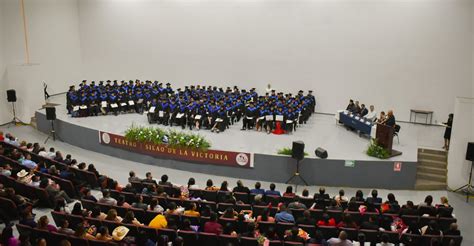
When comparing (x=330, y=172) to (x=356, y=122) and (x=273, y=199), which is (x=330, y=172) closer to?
(x=273, y=199)

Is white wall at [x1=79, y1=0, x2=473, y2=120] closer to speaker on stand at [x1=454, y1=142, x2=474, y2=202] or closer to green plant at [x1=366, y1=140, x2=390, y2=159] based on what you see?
speaker on stand at [x1=454, y1=142, x2=474, y2=202]

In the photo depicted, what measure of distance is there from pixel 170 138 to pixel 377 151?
7.03 meters

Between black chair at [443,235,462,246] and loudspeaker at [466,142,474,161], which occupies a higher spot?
loudspeaker at [466,142,474,161]

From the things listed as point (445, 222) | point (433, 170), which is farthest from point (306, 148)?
point (445, 222)

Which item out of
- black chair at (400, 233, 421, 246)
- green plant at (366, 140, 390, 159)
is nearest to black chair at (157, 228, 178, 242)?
black chair at (400, 233, 421, 246)

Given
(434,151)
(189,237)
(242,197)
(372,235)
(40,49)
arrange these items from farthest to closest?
1. (40,49)
2. (434,151)
3. (242,197)
4. (372,235)
5. (189,237)

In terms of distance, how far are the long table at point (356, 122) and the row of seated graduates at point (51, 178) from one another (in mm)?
9638

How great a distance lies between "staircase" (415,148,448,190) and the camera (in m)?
13.9

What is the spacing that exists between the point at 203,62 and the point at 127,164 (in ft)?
33.0

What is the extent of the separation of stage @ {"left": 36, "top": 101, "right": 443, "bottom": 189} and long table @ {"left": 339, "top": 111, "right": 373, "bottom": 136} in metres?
0.31

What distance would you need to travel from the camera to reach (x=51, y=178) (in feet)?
39.2

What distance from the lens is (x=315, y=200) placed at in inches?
420

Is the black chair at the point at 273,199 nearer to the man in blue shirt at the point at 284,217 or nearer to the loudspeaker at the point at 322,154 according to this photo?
the man in blue shirt at the point at 284,217

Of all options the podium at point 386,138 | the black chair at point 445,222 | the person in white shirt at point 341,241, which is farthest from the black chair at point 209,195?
the podium at point 386,138
